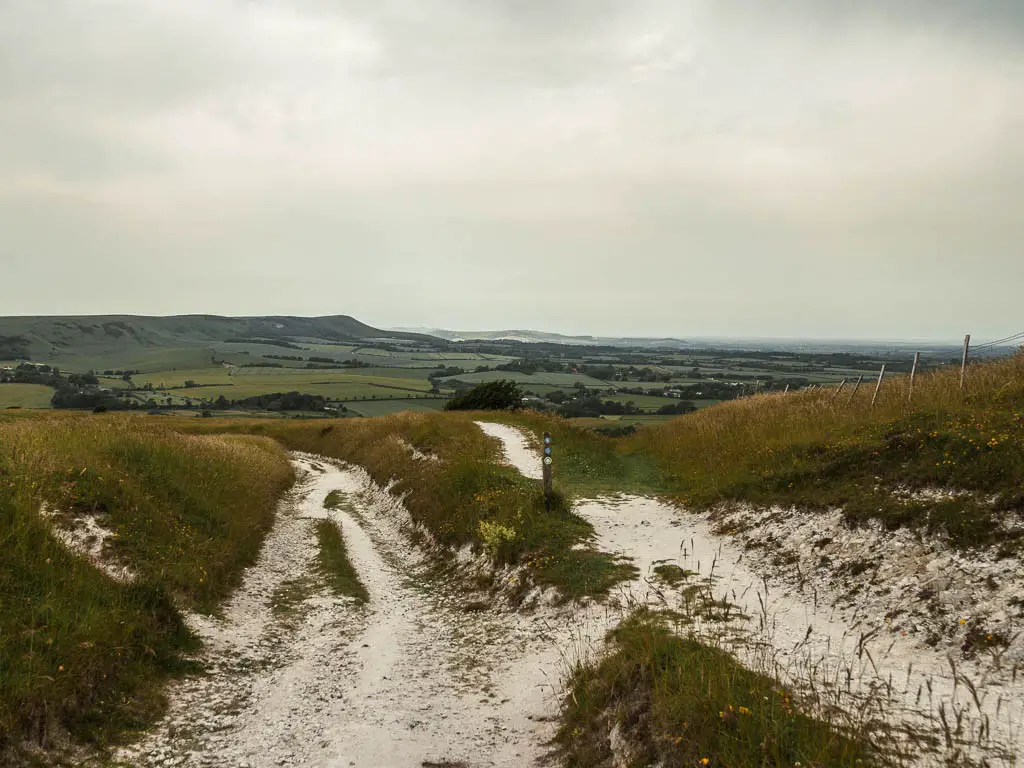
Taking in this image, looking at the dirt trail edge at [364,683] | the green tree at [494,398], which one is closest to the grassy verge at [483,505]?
the dirt trail edge at [364,683]

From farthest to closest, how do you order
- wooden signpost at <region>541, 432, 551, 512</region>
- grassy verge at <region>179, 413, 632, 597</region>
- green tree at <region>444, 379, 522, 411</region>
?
green tree at <region>444, 379, 522, 411</region> < wooden signpost at <region>541, 432, 551, 512</region> < grassy verge at <region>179, 413, 632, 597</region>

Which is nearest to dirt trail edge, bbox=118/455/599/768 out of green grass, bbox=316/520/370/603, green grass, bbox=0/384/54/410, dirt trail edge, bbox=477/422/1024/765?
green grass, bbox=316/520/370/603

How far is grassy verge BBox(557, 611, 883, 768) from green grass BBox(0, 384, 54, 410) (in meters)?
109

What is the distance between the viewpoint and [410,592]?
46.2ft

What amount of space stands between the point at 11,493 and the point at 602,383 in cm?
12329

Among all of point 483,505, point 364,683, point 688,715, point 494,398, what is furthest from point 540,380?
point 688,715

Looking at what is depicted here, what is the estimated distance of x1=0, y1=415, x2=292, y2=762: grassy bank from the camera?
270 inches

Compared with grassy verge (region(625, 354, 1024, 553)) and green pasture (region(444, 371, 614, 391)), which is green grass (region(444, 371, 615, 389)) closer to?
green pasture (region(444, 371, 614, 391))

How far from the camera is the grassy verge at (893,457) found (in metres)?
10.5

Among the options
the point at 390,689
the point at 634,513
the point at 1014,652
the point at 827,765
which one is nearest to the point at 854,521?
the point at 1014,652

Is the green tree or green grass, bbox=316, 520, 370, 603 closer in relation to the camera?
green grass, bbox=316, 520, 370, 603

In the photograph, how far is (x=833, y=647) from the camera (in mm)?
8203

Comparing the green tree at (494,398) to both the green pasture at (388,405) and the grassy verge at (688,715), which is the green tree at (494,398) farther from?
A: the grassy verge at (688,715)

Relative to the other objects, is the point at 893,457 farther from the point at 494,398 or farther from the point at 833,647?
the point at 494,398
